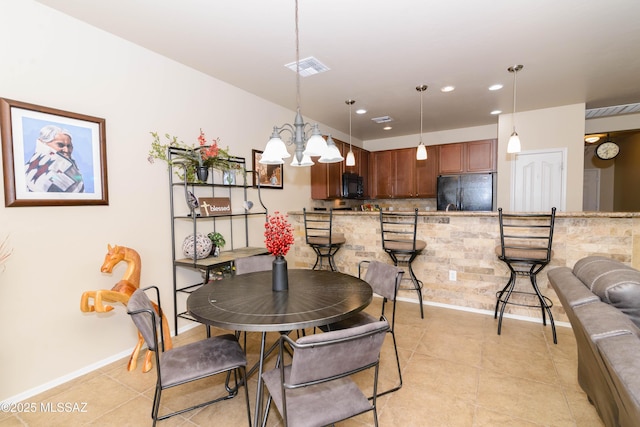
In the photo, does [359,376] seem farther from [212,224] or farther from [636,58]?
[636,58]

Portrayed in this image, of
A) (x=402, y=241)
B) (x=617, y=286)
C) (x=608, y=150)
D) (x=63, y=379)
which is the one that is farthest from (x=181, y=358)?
(x=608, y=150)

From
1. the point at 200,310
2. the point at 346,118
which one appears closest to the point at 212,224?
the point at 200,310

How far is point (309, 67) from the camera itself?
3.03 meters

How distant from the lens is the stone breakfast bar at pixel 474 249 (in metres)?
2.82

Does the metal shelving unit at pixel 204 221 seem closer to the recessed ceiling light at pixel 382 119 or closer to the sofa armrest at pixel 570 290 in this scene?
the recessed ceiling light at pixel 382 119

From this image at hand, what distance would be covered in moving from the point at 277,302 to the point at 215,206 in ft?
5.81

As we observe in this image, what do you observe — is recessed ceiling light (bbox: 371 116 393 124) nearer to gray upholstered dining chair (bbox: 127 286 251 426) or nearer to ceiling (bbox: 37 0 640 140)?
ceiling (bbox: 37 0 640 140)

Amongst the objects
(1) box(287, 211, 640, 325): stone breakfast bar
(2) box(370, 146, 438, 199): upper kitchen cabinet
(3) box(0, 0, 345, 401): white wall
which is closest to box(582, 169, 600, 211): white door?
(2) box(370, 146, 438, 199): upper kitchen cabinet

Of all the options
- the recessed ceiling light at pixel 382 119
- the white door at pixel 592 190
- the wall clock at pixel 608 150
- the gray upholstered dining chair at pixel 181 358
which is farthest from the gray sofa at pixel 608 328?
the white door at pixel 592 190

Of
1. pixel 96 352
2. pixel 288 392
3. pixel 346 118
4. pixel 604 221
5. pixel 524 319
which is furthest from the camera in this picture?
pixel 346 118

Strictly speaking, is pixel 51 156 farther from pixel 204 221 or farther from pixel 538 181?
pixel 538 181

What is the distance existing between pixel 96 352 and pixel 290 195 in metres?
2.86

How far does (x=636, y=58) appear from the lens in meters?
2.92

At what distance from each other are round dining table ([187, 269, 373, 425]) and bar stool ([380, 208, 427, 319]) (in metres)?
1.32
